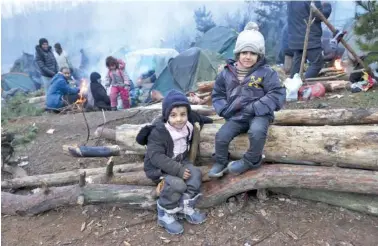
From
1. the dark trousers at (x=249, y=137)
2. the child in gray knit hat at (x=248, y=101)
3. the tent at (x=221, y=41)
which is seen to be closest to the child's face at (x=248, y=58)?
the child in gray knit hat at (x=248, y=101)

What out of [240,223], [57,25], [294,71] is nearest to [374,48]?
[294,71]

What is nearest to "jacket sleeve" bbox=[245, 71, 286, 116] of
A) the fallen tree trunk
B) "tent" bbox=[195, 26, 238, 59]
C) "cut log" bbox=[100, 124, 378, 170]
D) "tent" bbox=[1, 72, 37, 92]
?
"cut log" bbox=[100, 124, 378, 170]

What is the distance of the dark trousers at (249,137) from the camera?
10.2ft

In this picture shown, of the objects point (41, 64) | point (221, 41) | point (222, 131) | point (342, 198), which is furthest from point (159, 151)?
point (221, 41)

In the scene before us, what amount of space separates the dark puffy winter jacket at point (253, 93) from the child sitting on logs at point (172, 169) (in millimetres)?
431

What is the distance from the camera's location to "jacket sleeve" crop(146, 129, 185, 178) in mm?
3236

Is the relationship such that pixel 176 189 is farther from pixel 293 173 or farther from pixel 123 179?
pixel 293 173

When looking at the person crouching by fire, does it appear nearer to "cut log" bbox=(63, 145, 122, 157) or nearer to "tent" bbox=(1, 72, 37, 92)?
"cut log" bbox=(63, 145, 122, 157)

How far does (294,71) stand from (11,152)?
5.58m

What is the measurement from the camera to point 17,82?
1561 centimetres

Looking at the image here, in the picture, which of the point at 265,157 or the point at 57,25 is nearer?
the point at 265,157

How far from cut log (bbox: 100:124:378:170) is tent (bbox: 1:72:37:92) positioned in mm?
14177

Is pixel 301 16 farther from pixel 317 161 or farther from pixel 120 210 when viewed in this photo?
pixel 120 210

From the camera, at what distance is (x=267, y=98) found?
321cm
